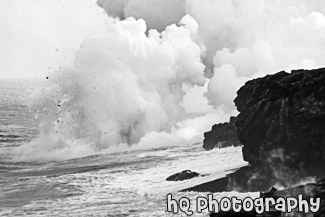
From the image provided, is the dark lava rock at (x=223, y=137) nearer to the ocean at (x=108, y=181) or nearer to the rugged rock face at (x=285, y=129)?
the ocean at (x=108, y=181)

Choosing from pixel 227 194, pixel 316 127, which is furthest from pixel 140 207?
pixel 316 127

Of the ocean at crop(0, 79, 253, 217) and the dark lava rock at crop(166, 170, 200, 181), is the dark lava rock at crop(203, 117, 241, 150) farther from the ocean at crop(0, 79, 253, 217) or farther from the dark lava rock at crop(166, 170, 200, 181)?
the dark lava rock at crop(166, 170, 200, 181)

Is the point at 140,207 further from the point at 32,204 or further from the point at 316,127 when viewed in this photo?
the point at 316,127

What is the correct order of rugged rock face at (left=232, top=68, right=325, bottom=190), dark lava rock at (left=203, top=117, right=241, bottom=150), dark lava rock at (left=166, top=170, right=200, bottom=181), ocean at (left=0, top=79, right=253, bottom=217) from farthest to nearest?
dark lava rock at (left=203, top=117, right=241, bottom=150) < dark lava rock at (left=166, top=170, right=200, bottom=181) < rugged rock face at (left=232, top=68, right=325, bottom=190) < ocean at (left=0, top=79, right=253, bottom=217)

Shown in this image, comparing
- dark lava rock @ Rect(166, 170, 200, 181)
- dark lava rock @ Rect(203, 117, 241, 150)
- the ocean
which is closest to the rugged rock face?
the ocean

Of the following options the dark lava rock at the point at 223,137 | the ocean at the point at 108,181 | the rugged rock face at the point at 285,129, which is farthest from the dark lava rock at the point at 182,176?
the dark lava rock at the point at 223,137

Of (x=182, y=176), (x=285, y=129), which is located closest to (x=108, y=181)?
(x=182, y=176)

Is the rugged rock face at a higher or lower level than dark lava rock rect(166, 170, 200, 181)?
higher
